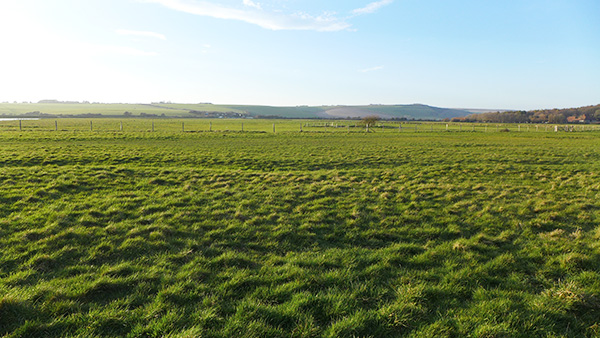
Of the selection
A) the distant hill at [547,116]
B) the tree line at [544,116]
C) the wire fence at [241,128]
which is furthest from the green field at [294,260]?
the distant hill at [547,116]

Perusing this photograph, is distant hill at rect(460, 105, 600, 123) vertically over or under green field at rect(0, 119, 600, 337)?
over

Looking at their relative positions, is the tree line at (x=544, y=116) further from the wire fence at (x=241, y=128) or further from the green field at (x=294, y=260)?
the green field at (x=294, y=260)

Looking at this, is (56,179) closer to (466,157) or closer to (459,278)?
(459,278)

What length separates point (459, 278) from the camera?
18.5 feet

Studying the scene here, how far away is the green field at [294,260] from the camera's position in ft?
14.2

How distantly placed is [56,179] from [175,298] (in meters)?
11.8

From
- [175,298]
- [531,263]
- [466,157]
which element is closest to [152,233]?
[175,298]

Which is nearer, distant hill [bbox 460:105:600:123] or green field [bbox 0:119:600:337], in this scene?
green field [bbox 0:119:600:337]

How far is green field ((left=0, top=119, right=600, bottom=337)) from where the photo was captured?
14.2ft

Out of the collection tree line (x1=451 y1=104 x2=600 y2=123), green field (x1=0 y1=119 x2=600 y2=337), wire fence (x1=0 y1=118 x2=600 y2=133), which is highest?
tree line (x1=451 y1=104 x2=600 y2=123)

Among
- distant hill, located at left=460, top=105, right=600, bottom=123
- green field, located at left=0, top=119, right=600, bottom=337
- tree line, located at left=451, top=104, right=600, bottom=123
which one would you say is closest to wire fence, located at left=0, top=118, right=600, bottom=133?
green field, located at left=0, top=119, right=600, bottom=337

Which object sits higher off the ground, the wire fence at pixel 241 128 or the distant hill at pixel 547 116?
the distant hill at pixel 547 116

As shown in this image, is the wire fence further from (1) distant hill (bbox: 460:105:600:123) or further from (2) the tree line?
(1) distant hill (bbox: 460:105:600:123)

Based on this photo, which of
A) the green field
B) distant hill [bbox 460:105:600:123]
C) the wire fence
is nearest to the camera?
the green field
